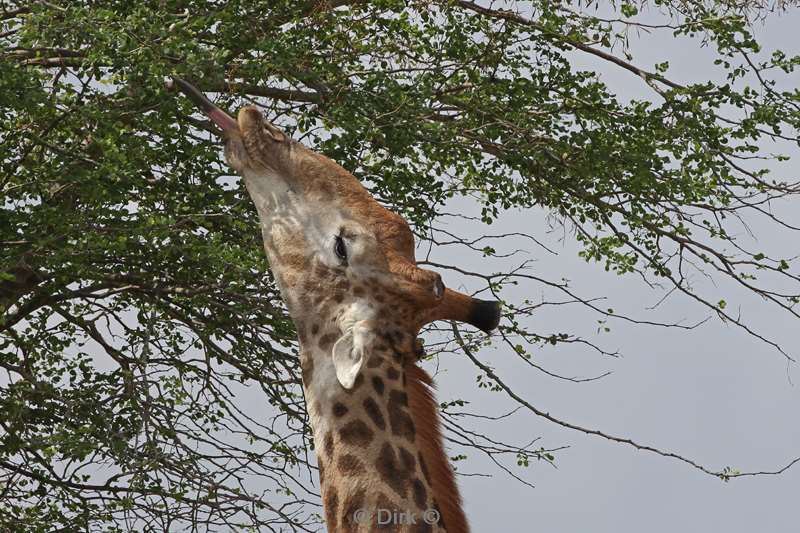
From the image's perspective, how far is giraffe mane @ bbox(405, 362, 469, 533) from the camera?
4391mm

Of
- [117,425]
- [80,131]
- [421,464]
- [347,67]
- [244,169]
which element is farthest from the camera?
[347,67]

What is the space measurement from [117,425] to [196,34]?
3342 millimetres

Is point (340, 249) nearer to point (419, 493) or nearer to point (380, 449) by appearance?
point (380, 449)

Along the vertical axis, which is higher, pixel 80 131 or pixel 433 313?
pixel 80 131

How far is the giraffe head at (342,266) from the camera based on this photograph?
173 inches

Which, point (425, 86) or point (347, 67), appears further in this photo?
point (347, 67)

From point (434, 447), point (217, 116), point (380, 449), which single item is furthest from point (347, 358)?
point (217, 116)

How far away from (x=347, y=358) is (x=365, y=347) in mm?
76

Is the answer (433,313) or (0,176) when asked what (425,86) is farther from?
(433,313)

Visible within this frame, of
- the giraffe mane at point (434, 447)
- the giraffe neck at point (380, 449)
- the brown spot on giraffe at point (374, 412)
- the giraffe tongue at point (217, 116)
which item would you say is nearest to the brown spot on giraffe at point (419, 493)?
the giraffe neck at point (380, 449)

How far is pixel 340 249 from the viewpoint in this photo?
14.8ft

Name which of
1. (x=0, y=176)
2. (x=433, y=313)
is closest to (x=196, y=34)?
(x=0, y=176)

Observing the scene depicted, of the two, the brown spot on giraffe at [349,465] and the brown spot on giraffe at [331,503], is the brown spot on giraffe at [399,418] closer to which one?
the brown spot on giraffe at [349,465]

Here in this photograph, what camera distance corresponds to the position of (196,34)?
10289mm
